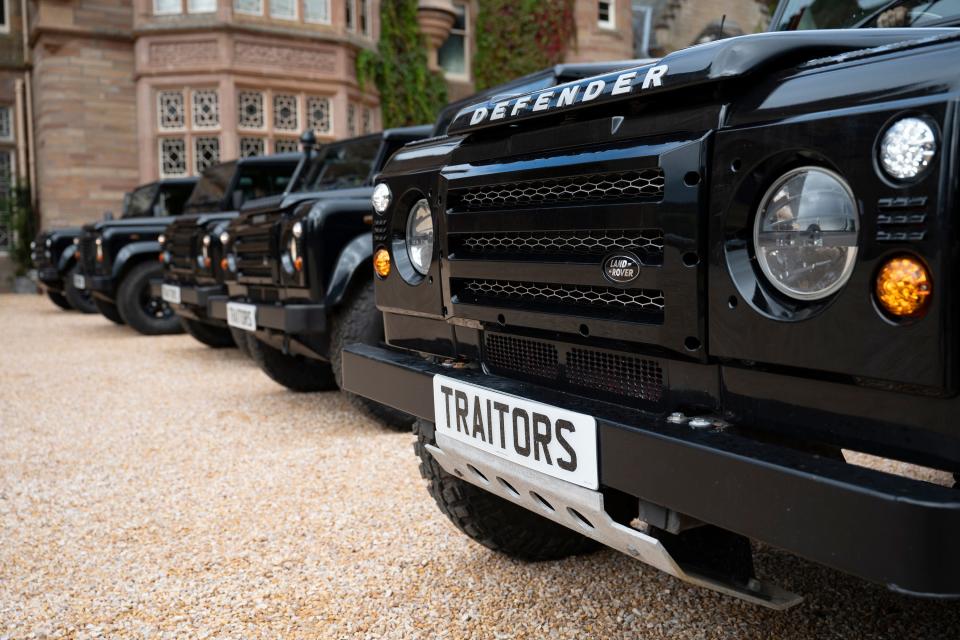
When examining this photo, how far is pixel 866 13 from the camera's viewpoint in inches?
112

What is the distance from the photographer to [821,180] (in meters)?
1.42

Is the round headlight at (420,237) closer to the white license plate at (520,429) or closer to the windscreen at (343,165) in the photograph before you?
the white license plate at (520,429)

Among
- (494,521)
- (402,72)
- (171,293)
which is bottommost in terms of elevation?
(494,521)

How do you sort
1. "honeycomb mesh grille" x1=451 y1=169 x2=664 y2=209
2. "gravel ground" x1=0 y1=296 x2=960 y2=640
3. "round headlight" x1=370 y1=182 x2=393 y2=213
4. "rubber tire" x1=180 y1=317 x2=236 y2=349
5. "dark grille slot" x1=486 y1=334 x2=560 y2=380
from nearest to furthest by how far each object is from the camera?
1. "honeycomb mesh grille" x1=451 y1=169 x2=664 y2=209
2. "dark grille slot" x1=486 y1=334 x2=560 y2=380
3. "gravel ground" x1=0 y1=296 x2=960 y2=640
4. "round headlight" x1=370 y1=182 x2=393 y2=213
5. "rubber tire" x1=180 y1=317 x2=236 y2=349

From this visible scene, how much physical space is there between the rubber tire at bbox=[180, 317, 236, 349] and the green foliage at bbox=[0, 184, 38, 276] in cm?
1105

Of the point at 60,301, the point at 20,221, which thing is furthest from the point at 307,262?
the point at 20,221

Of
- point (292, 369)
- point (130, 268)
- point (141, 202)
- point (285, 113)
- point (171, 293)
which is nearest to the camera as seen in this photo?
point (292, 369)

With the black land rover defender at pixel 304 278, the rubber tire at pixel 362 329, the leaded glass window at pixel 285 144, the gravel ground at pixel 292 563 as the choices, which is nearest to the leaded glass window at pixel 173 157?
the leaded glass window at pixel 285 144

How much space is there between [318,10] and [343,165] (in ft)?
37.9

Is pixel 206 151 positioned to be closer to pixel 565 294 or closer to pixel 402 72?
pixel 402 72

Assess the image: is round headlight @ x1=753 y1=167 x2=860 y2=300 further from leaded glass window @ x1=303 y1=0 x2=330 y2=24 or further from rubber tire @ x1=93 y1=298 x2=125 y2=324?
leaded glass window @ x1=303 y1=0 x2=330 y2=24

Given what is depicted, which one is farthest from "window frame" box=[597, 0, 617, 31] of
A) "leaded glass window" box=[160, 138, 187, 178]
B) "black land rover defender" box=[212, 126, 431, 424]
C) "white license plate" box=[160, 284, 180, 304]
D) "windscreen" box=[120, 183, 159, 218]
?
"black land rover defender" box=[212, 126, 431, 424]

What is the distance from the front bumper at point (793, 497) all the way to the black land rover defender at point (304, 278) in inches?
114

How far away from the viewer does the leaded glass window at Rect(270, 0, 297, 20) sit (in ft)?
52.3
